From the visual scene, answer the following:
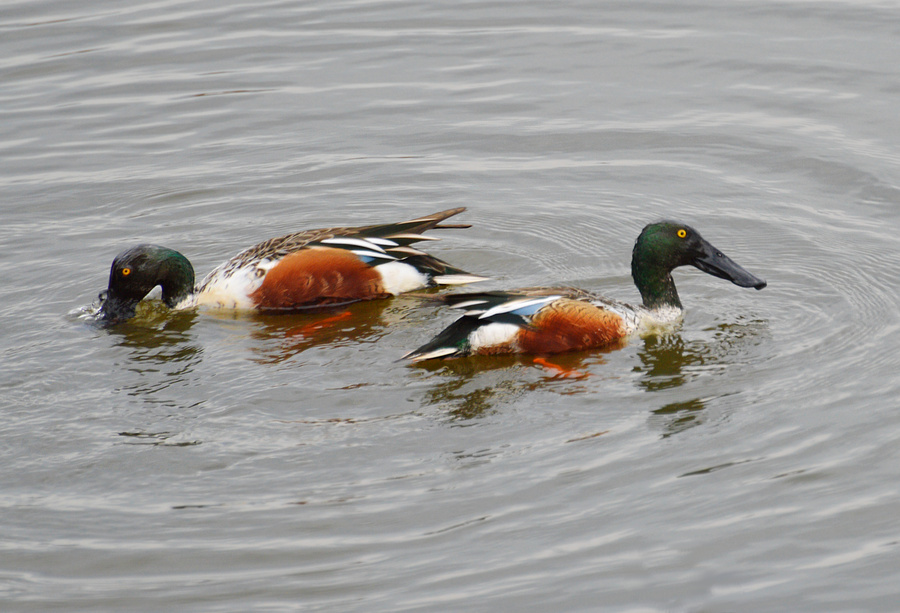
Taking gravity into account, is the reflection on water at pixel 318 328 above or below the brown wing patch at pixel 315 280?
below

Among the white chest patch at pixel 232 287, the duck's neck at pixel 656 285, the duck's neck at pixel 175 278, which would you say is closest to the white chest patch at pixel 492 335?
the duck's neck at pixel 656 285

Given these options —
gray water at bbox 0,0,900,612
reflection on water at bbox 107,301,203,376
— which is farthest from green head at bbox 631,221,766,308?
reflection on water at bbox 107,301,203,376

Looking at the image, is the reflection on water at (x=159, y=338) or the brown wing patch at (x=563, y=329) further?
the reflection on water at (x=159, y=338)

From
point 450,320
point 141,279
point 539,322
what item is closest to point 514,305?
point 539,322

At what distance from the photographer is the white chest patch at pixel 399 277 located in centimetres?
899

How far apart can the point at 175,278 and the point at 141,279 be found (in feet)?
0.89

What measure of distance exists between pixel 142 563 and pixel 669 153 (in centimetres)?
732

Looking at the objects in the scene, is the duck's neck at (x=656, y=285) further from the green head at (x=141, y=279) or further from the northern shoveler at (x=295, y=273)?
the green head at (x=141, y=279)

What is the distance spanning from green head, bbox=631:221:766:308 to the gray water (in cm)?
33

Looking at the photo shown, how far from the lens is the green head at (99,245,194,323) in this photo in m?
8.78

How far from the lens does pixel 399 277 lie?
29.6 ft

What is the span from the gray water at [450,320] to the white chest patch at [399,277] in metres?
0.15

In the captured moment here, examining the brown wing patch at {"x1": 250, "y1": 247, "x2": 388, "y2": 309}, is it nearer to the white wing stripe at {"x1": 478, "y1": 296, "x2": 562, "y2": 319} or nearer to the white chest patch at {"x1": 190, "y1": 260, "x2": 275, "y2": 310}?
the white chest patch at {"x1": 190, "y1": 260, "x2": 275, "y2": 310}

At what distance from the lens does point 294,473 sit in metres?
6.34
